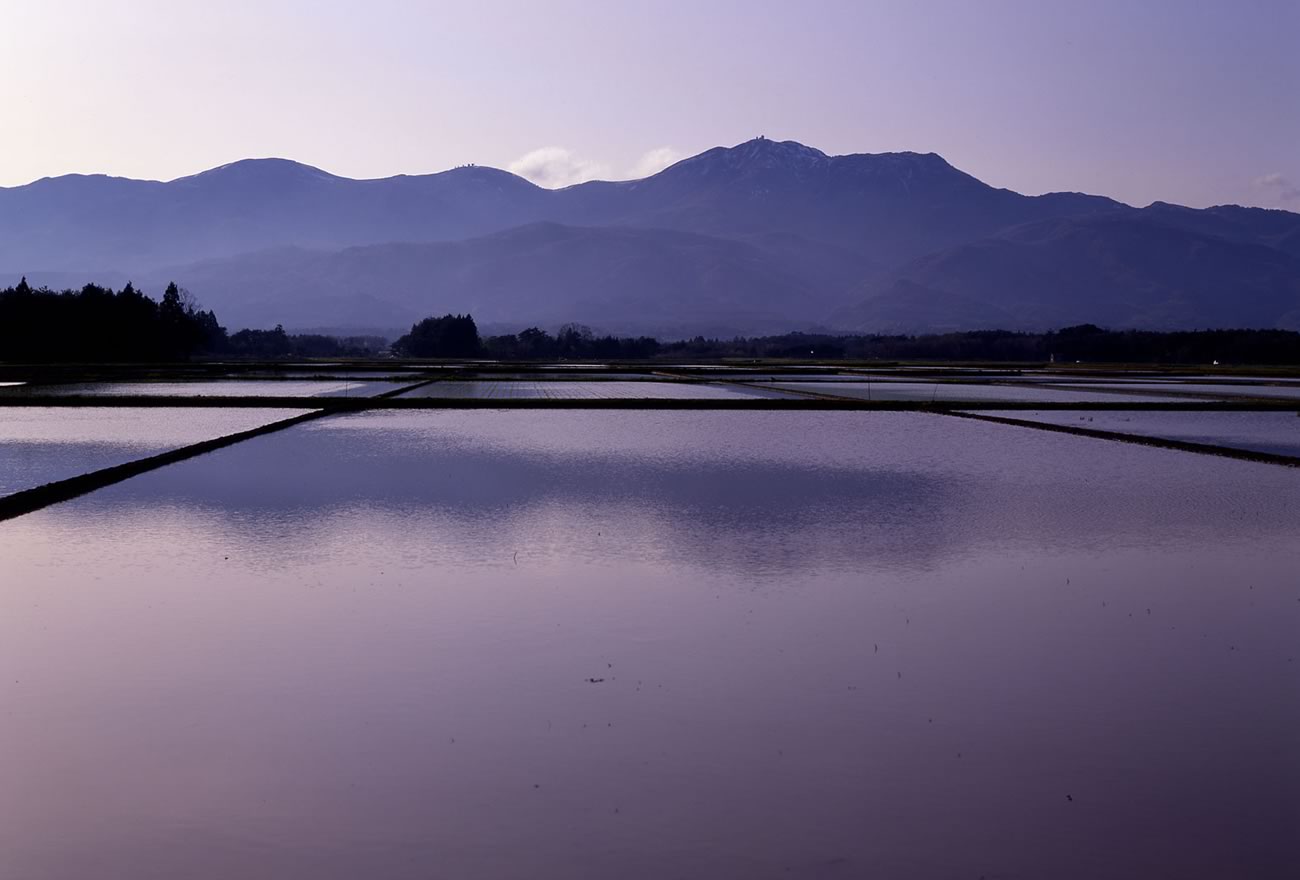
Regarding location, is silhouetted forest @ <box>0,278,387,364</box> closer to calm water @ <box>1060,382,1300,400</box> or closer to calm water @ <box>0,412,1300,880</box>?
calm water @ <box>1060,382,1300,400</box>

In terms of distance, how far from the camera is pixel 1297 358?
130 metres

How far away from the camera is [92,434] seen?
125 feet

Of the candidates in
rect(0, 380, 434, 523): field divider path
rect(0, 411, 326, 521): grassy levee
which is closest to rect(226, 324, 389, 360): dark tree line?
rect(0, 380, 434, 523): field divider path

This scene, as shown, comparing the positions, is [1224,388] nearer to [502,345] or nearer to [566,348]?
[566,348]

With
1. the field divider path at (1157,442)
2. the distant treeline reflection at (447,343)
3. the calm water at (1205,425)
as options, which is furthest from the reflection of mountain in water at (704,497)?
the distant treeline reflection at (447,343)

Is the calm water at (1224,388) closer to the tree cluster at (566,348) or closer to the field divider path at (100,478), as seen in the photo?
the field divider path at (100,478)

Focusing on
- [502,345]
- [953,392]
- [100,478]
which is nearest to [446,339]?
[502,345]

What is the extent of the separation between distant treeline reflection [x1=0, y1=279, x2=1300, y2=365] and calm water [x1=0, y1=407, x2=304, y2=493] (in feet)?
195

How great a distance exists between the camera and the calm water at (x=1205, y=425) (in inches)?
1491

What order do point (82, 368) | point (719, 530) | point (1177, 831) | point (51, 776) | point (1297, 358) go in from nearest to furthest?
point (1177, 831), point (51, 776), point (719, 530), point (82, 368), point (1297, 358)

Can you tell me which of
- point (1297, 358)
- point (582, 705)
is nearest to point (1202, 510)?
point (582, 705)

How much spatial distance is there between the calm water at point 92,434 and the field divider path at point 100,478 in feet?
2.08

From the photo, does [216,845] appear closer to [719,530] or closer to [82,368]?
[719,530]

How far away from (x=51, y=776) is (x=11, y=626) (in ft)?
17.5
